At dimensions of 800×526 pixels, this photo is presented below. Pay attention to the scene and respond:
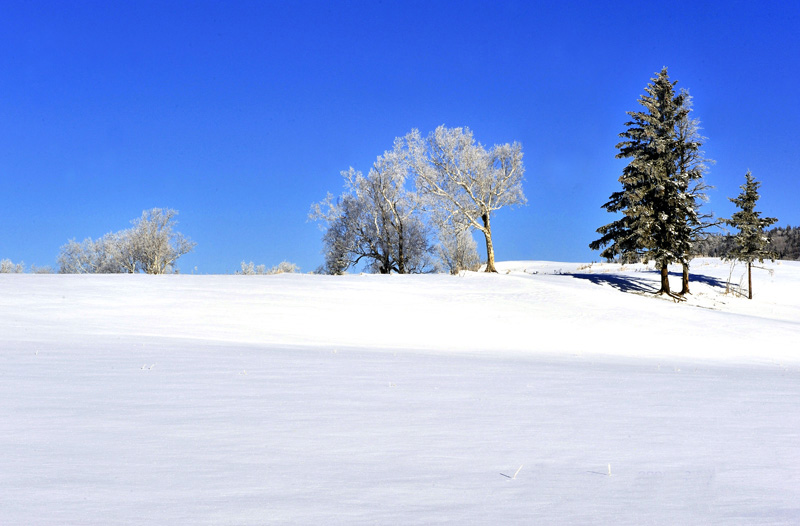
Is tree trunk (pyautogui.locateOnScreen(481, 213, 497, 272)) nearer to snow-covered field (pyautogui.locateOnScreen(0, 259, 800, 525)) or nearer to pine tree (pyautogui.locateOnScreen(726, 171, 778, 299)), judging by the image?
pine tree (pyautogui.locateOnScreen(726, 171, 778, 299))

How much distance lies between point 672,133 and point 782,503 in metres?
36.0

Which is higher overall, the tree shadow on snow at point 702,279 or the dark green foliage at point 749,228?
the dark green foliage at point 749,228

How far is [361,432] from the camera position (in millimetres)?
6121

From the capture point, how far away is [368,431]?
20.2ft

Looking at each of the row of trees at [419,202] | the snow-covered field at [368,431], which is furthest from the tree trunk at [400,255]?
the snow-covered field at [368,431]

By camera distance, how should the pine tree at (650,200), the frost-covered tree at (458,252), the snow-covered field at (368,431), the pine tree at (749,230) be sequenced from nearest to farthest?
1. the snow-covered field at (368,431)
2. the pine tree at (650,200)
3. the pine tree at (749,230)
4. the frost-covered tree at (458,252)

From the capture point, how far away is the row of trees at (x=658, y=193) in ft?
113

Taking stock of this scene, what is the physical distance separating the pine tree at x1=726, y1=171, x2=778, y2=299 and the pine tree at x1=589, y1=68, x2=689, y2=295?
5967 mm

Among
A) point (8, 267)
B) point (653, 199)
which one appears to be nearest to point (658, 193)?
point (653, 199)

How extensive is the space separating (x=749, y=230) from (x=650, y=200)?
932 centimetres

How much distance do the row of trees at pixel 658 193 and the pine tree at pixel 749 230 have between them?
2961mm

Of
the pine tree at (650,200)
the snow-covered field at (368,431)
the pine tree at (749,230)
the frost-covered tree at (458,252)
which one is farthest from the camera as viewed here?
the frost-covered tree at (458,252)

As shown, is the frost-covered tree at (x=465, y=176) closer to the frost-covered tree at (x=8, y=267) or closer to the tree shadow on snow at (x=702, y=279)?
the tree shadow on snow at (x=702, y=279)

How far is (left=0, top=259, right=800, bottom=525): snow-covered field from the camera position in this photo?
4.09 meters
